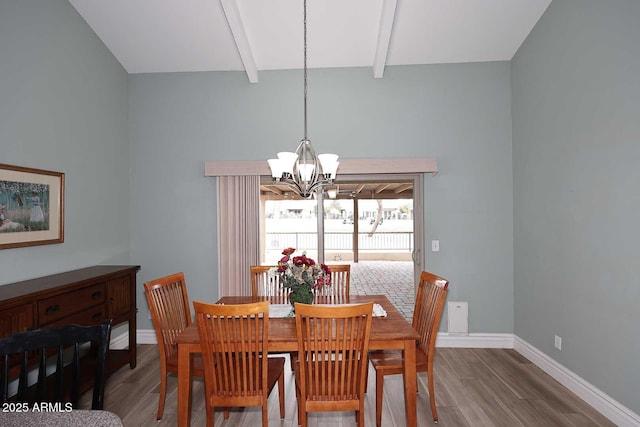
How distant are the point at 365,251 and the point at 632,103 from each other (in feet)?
9.15

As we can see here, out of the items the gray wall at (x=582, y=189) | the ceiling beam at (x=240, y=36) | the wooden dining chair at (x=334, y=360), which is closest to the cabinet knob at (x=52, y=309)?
the wooden dining chair at (x=334, y=360)

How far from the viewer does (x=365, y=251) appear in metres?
4.34

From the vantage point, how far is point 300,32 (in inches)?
139

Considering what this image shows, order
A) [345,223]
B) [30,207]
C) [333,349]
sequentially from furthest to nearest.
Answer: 1. [345,223]
2. [30,207]
3. [333,349]

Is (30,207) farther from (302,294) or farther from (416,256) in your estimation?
(416,256)

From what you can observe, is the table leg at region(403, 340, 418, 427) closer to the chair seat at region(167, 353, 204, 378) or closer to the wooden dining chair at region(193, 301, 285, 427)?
the wooden dining chair at region(193, 301, 285, 427)

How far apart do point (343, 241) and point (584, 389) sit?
2.55 metres

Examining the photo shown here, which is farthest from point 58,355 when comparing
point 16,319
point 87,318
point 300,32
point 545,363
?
point 545,363

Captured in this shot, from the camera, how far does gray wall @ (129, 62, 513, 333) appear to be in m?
3.89

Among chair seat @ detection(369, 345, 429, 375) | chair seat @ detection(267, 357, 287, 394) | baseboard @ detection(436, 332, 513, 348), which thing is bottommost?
baseboard @ detection(436, 332, 513, 348)

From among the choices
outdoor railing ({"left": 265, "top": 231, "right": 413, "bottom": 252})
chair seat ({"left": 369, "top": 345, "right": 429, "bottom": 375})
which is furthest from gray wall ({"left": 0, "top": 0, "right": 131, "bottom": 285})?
chair seat ({"left": 369, "top": 345, "right": 429, "bottom": 375})

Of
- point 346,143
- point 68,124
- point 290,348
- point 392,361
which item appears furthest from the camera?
point 346,143

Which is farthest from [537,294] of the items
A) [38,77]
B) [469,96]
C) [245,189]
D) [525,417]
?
[38,77]

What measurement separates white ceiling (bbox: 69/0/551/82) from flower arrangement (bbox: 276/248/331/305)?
7.72 ft
